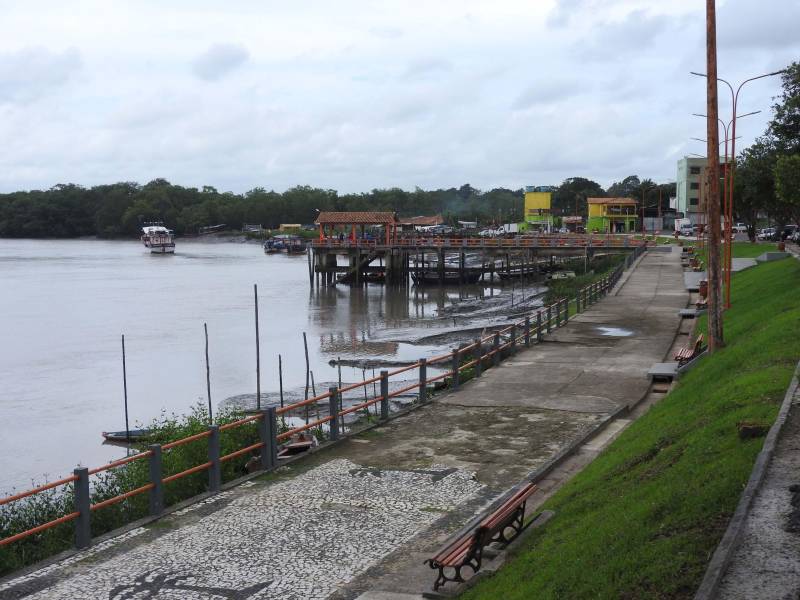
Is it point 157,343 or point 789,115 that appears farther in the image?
point 157,343

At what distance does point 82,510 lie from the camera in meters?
9.88

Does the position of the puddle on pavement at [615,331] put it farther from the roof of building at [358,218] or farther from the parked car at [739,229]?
the parked car at [739,229]

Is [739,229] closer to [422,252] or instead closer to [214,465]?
[422,252]

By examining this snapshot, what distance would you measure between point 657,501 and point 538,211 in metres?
140

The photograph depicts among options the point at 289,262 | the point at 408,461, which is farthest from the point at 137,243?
the point at 408,461

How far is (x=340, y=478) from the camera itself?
1254cm

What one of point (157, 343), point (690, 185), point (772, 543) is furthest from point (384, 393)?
point (690, 185)

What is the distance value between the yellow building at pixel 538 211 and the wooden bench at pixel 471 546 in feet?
402

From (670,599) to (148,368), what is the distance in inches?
1263

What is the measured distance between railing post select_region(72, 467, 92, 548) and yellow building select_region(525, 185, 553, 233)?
403ft

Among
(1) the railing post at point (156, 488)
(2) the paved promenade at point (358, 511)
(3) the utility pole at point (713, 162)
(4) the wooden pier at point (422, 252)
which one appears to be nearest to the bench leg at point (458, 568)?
(2) the paved promenade at point (358, 511)

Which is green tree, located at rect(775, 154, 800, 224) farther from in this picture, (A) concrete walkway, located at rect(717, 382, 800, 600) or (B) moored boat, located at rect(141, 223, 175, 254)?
(B) moored boat, located at rect(141, 223, 175, 254)

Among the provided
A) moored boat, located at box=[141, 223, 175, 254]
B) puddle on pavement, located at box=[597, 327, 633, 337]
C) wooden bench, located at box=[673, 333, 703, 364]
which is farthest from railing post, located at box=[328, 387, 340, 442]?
moored boat, located at box=[141, 223, 175, 254]

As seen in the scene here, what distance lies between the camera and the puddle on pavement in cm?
2773
